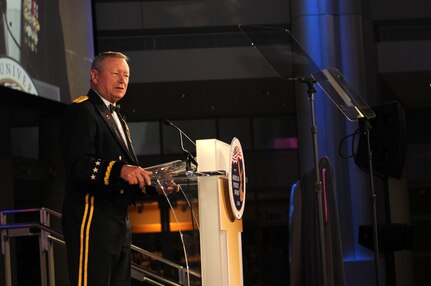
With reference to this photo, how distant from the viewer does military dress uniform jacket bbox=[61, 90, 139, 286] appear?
8.55 feet

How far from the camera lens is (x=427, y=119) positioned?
888cm

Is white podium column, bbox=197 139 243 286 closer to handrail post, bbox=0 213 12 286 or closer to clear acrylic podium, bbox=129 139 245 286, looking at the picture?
clear acrylic podium, bbox=129 139 245 286

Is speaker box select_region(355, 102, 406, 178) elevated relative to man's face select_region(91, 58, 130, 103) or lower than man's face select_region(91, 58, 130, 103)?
lower

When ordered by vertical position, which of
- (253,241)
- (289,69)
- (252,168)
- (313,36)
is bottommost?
(253,241)

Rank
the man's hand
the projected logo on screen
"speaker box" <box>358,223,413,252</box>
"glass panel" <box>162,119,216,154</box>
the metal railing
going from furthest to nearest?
1. "glass panel" <box>162,119,216,154</box>
2. the projected logo on screen
3. "speaker box" <box>358,223,413,252</box>
4. the metal railing
5. the man's hand

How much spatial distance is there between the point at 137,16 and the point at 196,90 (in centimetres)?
97

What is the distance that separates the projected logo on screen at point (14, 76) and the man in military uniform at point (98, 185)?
2.71m

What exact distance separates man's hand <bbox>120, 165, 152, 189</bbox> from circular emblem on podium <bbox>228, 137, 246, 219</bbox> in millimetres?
600

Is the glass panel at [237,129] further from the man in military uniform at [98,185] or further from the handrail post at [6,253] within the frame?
the man in military uniform at [98,185]

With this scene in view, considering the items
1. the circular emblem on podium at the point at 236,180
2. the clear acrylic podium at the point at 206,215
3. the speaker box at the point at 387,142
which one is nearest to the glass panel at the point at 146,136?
the speaker box at the point at 387,142

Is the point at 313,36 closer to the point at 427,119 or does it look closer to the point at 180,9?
the point at 180,9

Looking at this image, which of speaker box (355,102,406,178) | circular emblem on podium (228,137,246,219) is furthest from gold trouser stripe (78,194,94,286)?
speaker box (355,102,406,178)

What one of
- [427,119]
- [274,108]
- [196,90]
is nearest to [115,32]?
[196,90]

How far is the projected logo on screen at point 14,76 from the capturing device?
535cm
